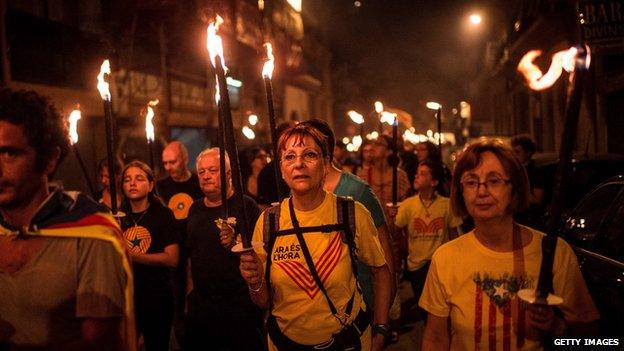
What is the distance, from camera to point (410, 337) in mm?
6543

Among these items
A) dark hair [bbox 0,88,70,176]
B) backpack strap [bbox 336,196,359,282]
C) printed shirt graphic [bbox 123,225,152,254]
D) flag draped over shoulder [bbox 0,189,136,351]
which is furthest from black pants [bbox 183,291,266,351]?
dark hair [bbox 0,88,70,176]

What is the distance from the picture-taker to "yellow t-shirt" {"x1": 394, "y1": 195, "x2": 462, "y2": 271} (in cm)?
602

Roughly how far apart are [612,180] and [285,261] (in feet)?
9.37

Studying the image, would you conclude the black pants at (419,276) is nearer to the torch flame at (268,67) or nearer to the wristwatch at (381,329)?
the wristwatch at (381,329)

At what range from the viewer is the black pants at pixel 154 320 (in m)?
4.61

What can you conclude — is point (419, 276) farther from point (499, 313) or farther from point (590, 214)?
point (499, 313)

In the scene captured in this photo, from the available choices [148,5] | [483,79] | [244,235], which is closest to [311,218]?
[244,235]

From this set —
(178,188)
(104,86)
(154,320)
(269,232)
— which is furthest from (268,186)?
(269,232)

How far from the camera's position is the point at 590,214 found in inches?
180

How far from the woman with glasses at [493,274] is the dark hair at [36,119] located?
1.81m

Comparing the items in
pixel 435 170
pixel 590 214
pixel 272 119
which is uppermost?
pixel 272 119

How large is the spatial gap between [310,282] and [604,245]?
2.29m

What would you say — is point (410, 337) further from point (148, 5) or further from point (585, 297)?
point (148, 5)

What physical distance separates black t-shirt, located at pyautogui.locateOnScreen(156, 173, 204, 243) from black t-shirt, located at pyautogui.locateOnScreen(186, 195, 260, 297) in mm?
1904
